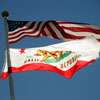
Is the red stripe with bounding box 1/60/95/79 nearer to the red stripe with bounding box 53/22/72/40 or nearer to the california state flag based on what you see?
the california state flag

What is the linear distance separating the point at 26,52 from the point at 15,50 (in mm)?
480

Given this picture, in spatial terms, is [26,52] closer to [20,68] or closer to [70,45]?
[20,68]

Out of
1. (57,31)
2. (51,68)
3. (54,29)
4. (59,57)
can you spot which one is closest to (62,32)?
(57,31)

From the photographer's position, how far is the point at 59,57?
1009 cm

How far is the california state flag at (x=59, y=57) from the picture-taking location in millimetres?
9641

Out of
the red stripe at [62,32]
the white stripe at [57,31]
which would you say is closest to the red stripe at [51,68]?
the red stripe at [62,32]

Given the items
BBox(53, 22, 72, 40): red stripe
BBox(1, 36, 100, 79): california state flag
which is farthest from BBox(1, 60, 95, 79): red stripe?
BBox(53, 22, 72, 40): red stripe

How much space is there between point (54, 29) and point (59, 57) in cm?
157

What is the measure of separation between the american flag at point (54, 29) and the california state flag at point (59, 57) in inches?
34.2

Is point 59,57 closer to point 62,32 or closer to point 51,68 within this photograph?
point 51,68

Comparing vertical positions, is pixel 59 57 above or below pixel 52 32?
below

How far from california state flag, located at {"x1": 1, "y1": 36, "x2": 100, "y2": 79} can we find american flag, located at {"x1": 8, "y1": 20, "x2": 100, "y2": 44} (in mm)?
869

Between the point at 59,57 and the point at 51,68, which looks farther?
the point at 59,57

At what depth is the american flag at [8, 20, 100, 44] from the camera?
414 inches
